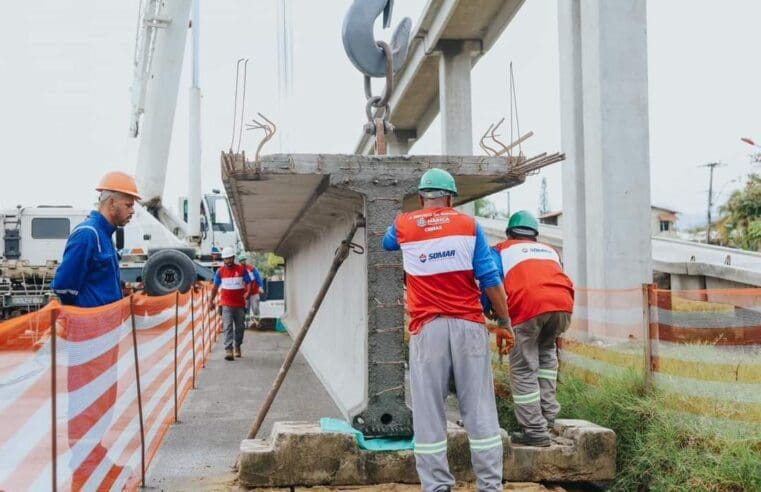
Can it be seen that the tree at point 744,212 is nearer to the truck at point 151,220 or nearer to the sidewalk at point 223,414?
the truck at point 151,220

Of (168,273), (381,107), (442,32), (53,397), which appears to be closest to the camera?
(53,397)

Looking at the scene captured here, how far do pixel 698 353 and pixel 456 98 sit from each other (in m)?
16.8

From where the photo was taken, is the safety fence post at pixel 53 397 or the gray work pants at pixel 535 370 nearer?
the safety fence post at pixel 53 397

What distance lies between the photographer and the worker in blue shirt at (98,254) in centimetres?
435

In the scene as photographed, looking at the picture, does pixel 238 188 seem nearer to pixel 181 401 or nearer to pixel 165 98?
pixel 181 401

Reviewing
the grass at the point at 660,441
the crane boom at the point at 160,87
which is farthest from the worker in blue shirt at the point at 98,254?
the crane boom at the point at 160,87

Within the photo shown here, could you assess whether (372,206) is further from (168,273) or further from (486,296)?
(168,273)

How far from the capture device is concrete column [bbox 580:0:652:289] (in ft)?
34.6

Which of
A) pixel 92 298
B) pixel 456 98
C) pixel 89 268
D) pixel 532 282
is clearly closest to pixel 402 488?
pixel 532 282

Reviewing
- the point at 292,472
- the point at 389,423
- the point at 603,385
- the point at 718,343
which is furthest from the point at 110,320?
the point at 718,343

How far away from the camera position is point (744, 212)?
27.2 meters

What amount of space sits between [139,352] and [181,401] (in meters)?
3.16

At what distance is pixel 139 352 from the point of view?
5.29 m

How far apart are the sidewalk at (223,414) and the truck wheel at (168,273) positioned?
4.06 meters
